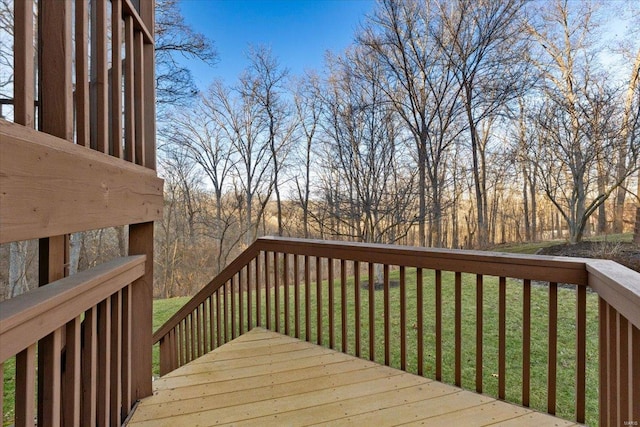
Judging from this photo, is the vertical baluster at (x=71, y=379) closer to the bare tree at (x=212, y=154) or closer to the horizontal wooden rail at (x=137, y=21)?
the horizontal wooden rail at (x=137, y=21)

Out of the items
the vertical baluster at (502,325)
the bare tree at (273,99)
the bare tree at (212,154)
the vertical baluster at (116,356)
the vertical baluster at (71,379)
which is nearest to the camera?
the vertical baluster at (71,379)

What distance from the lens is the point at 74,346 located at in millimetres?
1148

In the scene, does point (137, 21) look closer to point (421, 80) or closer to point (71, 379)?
point (71, 379)

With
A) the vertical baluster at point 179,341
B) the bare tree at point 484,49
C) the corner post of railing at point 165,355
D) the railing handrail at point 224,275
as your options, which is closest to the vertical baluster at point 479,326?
the railing handrail at point 224,275

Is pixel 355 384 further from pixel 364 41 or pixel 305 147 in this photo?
pixel 305 147

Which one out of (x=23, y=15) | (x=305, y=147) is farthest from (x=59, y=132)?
(x=305, y=147)

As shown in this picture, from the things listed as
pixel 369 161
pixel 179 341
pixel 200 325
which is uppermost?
pixel 369 161

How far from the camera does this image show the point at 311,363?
2.30m

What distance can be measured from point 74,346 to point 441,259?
1.80 metres

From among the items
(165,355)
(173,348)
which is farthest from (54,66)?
(165,355)

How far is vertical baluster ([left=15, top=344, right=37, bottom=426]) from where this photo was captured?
2.81 ft

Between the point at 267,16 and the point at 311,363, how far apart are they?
425 inches

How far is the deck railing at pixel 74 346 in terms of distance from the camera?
0.86 metres

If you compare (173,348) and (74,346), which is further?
(173,348)
